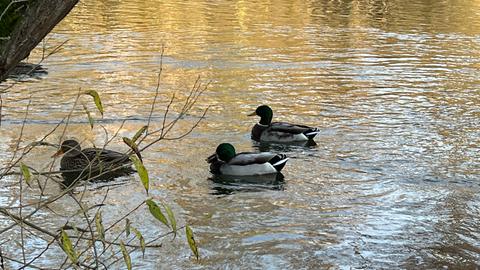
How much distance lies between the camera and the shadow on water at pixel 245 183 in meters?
10.3

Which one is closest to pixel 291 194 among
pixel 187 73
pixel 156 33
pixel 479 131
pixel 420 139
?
pixel 420 139

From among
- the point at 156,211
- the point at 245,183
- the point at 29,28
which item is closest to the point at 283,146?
the point at 245,183

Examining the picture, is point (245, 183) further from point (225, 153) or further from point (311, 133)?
point (311, 133)

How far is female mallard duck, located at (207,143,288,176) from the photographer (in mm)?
10703

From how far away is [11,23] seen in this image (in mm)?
3084

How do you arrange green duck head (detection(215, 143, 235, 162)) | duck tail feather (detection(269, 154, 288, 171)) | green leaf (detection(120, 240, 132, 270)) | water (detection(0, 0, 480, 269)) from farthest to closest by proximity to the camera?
green duck head (detection(215, 143, 235, 162)) < duck tail feather (detection(269, 154, 288, 171)) < water (detection(0, 0, 480, 269)) < green leaf (detection(120, 240, 132, 270))

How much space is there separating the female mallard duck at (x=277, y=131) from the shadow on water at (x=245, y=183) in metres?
1.47

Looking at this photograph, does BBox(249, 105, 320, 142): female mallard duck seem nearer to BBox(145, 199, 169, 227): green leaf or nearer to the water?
the water

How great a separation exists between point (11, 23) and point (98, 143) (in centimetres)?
893

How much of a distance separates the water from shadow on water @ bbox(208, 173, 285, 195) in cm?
3

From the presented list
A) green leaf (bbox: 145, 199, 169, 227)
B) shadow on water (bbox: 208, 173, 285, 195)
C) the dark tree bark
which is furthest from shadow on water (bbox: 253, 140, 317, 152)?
the dark tree bark

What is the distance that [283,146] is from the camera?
12375 mm

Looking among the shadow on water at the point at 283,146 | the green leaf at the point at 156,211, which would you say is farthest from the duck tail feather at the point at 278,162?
the green leaf at the point at 156,211

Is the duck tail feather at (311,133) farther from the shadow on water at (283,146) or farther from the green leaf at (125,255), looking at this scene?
the green leaf at (125,255)
